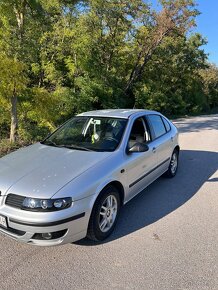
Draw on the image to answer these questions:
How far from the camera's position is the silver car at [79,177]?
3094 mm

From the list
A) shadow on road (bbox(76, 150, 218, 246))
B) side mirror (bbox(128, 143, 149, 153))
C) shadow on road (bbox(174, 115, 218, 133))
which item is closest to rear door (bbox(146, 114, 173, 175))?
shadow on road (bbox(76, 150, 218, 246))

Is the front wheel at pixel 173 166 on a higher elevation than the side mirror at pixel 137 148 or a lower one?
lower

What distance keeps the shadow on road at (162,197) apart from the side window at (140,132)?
0.95 metres

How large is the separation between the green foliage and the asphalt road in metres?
5.45

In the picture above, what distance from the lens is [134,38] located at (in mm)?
18109

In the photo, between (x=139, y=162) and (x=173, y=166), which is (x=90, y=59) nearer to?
(x=173, y=166)

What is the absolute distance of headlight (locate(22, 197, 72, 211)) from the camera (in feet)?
10.0

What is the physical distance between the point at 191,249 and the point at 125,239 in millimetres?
769

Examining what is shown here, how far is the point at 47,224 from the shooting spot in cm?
304

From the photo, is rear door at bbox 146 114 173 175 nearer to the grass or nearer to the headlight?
the headlight

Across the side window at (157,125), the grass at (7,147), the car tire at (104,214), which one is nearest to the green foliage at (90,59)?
the grass at (7,147)

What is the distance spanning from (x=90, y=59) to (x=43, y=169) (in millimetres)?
11524

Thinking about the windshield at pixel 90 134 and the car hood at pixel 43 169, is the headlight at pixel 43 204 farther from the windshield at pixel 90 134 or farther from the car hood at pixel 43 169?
the windshield at pixel 90 134

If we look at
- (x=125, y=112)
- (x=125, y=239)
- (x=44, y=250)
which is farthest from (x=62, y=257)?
(x=125, y=112)
